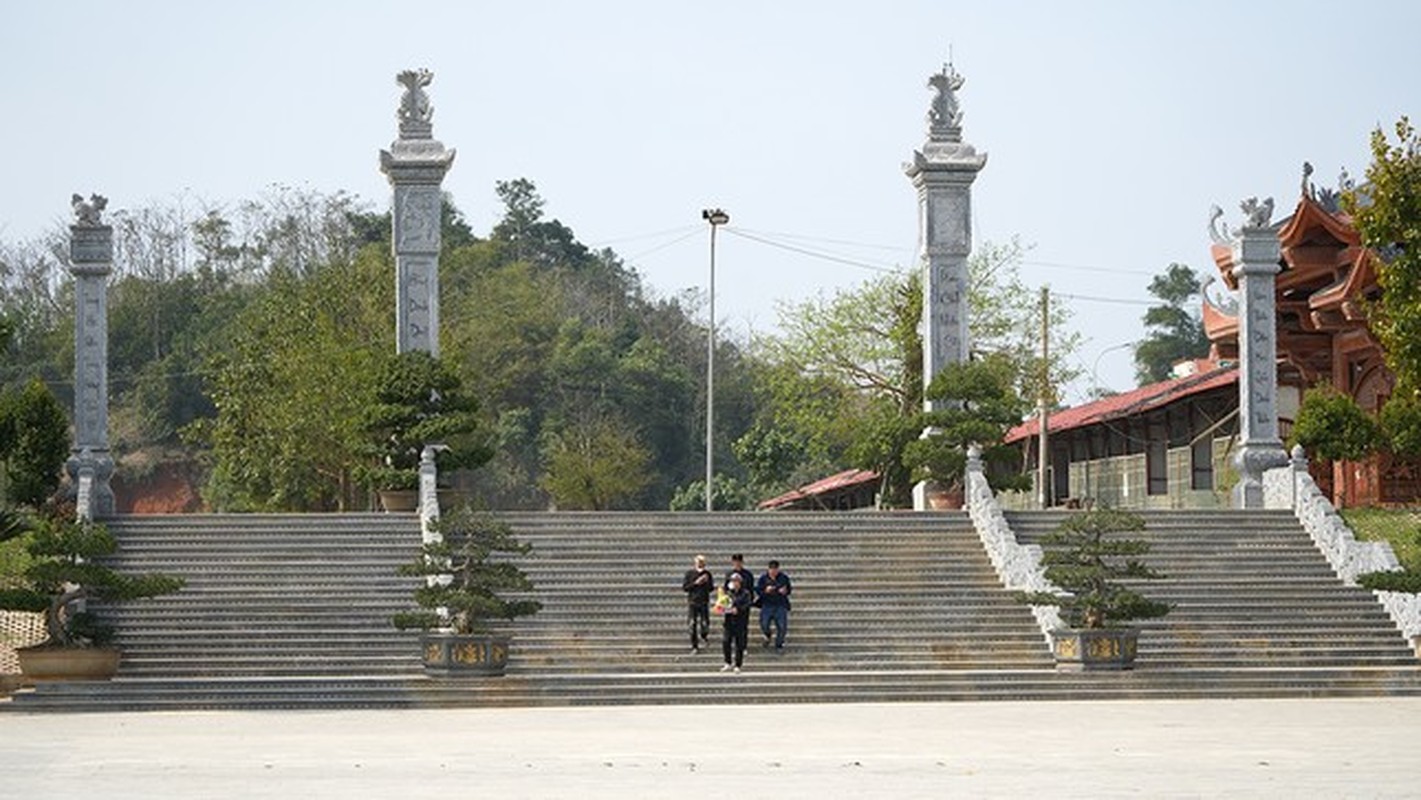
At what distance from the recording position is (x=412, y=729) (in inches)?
840

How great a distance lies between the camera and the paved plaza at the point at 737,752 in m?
15.1

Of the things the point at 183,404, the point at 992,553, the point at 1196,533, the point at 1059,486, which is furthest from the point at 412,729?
the point at 183,404

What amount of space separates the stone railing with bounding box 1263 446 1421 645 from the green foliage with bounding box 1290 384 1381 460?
1.08m

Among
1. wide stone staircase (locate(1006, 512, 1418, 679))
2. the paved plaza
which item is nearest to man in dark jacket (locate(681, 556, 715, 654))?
the paved plaza

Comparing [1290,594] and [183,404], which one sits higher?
[183,404]

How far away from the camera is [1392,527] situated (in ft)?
112

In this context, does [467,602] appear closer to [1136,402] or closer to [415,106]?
[415,106]

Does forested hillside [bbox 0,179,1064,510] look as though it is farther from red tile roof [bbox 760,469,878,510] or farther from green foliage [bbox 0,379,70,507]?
green foliage [bbox 0,379,70,507]

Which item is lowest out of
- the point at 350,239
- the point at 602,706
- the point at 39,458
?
the point at 602,706

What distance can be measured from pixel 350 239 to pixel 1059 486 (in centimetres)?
3086

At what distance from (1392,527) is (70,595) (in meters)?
18.0

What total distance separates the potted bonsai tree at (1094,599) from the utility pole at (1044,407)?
20.8 metres

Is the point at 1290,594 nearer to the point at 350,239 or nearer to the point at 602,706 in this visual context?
the point at 602,706

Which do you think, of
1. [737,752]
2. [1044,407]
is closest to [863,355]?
[1044,407]
